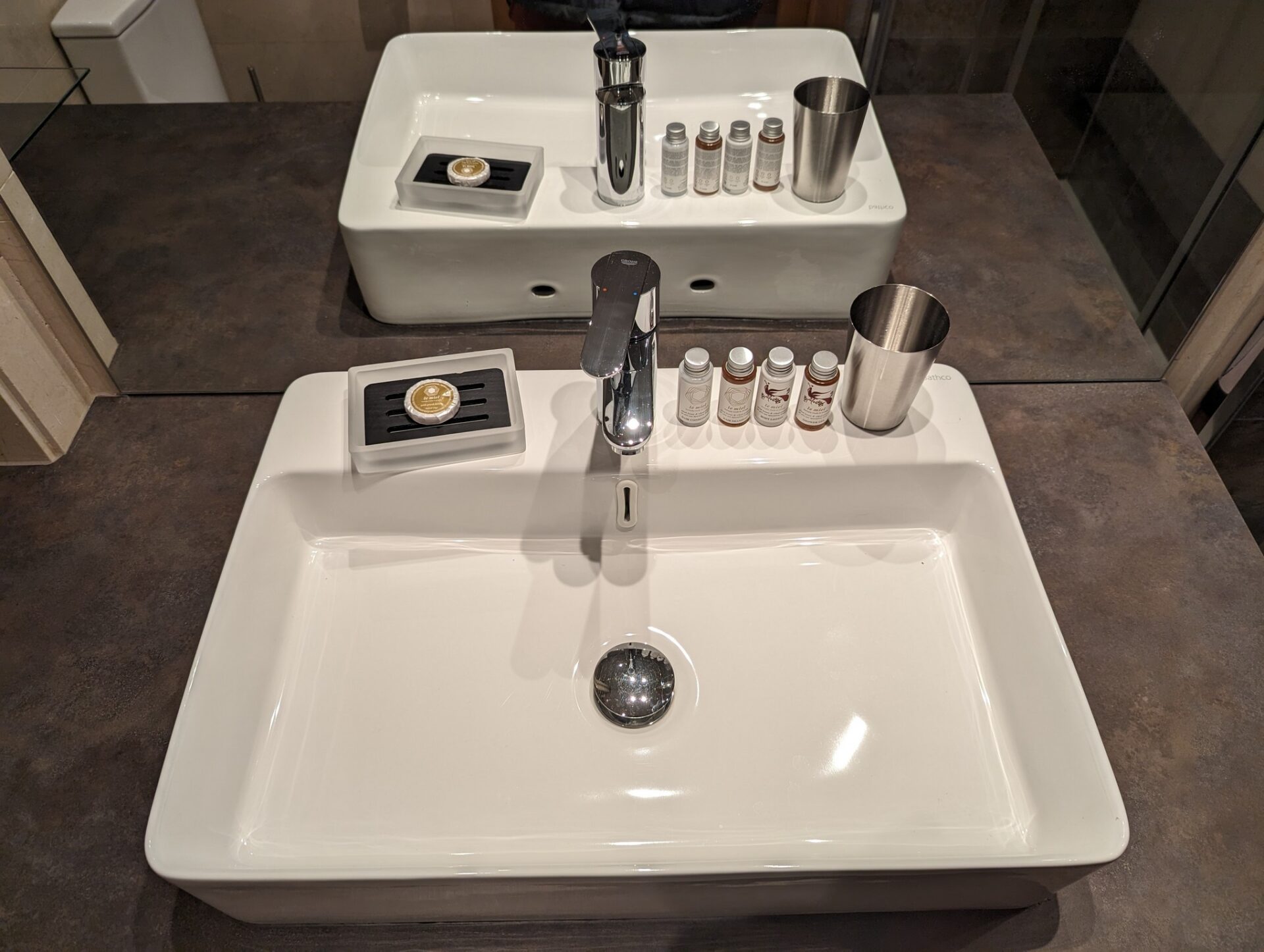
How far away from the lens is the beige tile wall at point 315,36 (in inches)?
37.9

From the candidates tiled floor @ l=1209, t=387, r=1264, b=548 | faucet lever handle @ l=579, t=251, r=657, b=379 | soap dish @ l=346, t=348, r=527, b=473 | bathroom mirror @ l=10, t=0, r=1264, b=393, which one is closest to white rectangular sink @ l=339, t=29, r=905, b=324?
bathroom mirror @ l=10, t=0, r=1264, b=393

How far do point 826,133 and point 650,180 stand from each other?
0.20 m

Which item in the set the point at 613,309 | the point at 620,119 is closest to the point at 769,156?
the point at 620,119

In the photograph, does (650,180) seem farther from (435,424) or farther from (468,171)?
(435,424)

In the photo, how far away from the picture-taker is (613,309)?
0.67 meters

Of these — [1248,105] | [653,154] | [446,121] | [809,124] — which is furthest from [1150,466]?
[446,121]

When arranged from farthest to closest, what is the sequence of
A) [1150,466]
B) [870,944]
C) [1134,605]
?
[1150,466], [1134,605], [870,944]

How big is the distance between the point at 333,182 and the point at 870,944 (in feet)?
3.35

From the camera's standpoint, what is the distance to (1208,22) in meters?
0.89

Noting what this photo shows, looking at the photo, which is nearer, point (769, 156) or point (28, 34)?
point (28, 34)

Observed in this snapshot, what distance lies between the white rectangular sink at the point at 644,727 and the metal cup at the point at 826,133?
25 cm

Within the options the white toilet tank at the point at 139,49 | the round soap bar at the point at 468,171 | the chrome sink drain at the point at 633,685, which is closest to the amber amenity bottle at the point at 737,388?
the chrome sink drain at the point at 633,685

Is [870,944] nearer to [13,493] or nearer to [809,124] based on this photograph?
[809,124]

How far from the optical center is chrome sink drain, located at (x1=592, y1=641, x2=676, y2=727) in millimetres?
765
